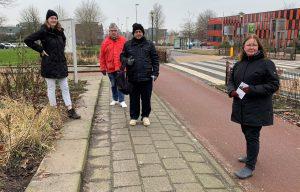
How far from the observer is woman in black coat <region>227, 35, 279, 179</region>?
4.31 metres

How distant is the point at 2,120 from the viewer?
5086 millimetres

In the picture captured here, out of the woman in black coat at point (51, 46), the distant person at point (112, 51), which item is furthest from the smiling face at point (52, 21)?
the distant person at point (112, 51)

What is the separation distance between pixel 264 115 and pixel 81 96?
224 inches

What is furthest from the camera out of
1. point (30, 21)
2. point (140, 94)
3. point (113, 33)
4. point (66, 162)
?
point (30, 21)

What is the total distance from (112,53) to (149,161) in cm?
366

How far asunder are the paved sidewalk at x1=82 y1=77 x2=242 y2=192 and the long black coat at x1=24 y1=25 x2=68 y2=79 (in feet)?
3.99

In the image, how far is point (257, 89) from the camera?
4273 millimetres

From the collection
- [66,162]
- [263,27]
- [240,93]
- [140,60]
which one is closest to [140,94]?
[140,60]

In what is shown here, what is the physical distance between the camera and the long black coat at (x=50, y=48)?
6.12 metres

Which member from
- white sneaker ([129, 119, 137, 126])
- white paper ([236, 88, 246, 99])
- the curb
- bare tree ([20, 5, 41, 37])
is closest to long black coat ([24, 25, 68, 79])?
the curb

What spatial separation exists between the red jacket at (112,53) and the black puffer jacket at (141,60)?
57.0 inches

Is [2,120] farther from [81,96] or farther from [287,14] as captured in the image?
[287,14]

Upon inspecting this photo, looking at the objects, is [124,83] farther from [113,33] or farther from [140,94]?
[113,33]

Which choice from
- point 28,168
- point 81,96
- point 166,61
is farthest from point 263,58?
point 166,61
